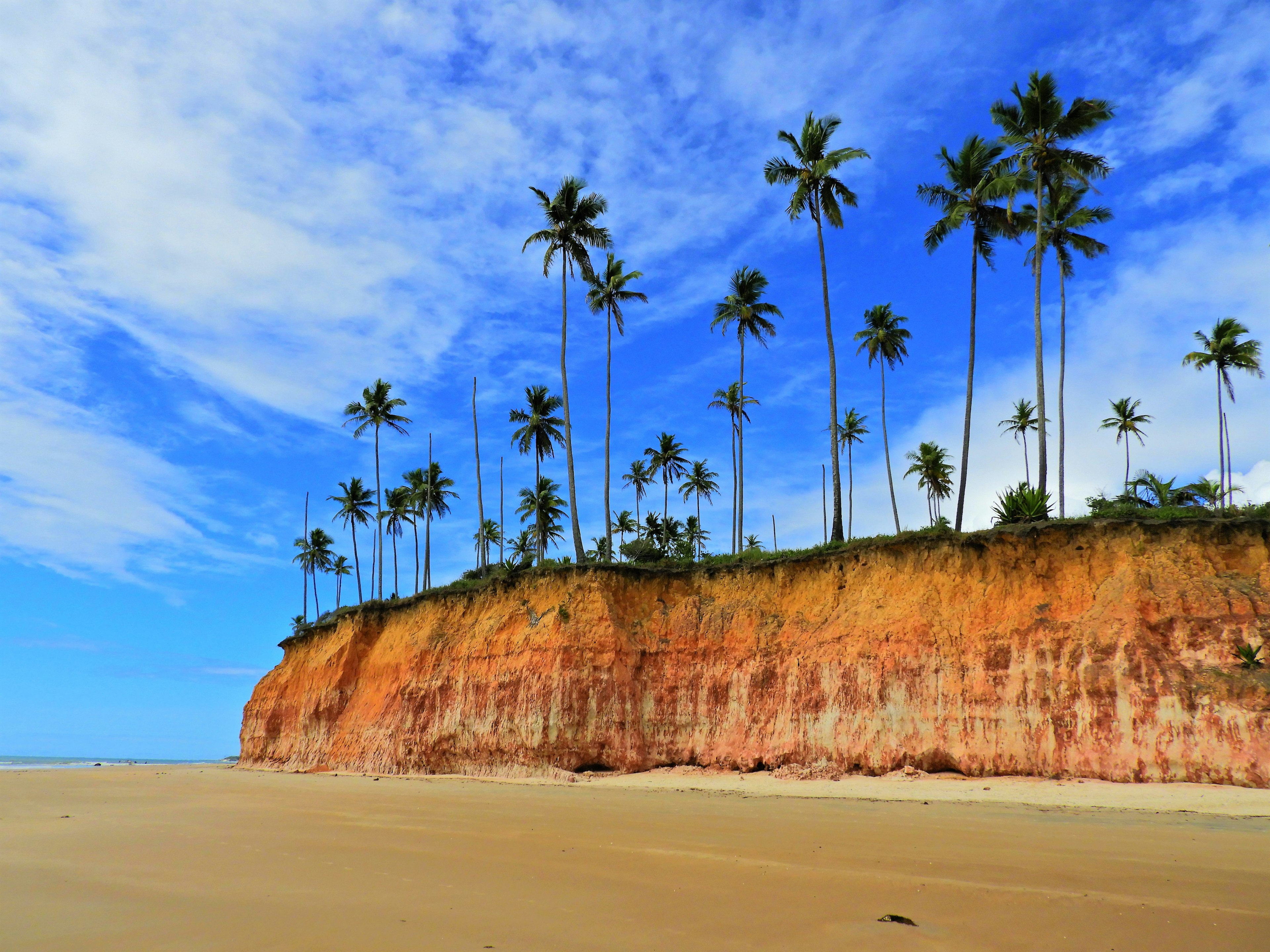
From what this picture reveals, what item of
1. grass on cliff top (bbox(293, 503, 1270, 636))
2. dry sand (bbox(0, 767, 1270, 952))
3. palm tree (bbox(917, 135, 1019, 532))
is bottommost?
dry sand (bbox(0, 767, 1270, 952))

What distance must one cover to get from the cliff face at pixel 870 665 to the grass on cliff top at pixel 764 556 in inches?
8.9

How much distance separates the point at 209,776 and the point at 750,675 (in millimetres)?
19868

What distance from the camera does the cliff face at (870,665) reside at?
52.1ft

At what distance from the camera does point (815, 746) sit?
63.8ft

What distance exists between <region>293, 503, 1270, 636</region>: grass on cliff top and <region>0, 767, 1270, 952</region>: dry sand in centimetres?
689

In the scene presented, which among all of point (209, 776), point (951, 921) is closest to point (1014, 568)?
point (951, 921)

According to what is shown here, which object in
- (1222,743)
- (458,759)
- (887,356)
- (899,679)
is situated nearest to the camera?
(1222,743)

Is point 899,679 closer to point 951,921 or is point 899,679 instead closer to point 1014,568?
point 1014,568

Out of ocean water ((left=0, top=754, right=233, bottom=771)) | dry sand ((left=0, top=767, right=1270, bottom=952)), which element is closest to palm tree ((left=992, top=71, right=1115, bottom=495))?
dry sand ((left=0, top=767, right=1270, bottom=952))

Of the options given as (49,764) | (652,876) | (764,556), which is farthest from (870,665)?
(49,764)

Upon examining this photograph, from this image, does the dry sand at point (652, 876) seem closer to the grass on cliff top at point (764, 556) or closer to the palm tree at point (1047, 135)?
the grass on cliff top at point (764, 556)

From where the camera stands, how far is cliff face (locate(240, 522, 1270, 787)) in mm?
15867

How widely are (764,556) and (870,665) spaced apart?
532cm

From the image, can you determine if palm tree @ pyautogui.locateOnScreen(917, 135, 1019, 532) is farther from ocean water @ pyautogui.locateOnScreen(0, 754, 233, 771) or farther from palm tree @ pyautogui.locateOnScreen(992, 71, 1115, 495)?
ocean water @ pyautogui.locateOnScreen(0, 754, 233, 771)
